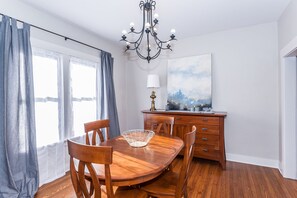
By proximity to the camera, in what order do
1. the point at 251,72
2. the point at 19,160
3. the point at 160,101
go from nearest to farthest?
the point at 19,160 → the point at 251,72 → the point at 160,101

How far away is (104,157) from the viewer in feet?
3.13

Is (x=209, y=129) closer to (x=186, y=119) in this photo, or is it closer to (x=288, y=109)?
(x=186, y=119)

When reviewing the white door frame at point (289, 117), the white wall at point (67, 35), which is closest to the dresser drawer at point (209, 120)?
the white door frame at point (289, 117)

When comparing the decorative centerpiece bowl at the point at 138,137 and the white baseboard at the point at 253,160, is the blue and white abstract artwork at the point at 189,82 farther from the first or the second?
the decorative centerpiece bowl at the point at 138,137

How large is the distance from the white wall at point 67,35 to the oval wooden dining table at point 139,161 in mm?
1994

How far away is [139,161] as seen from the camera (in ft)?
4.33

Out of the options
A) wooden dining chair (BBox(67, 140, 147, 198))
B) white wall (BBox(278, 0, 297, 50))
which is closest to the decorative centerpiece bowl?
wooden dining chair (BBox(67, 140, 147, 198))

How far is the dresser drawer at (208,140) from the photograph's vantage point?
2830 millimetres

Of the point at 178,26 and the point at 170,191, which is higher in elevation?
the point at 178,26

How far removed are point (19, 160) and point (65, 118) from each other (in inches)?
35.3

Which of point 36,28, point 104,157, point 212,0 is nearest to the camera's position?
point 104,157

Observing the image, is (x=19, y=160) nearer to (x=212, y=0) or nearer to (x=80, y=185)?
(x=80, y=185)

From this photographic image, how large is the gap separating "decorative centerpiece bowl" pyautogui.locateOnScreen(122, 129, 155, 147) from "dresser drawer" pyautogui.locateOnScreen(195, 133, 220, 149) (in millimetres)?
1436

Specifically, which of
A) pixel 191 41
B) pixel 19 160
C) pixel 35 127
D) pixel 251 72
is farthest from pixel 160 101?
pixel 19 160
